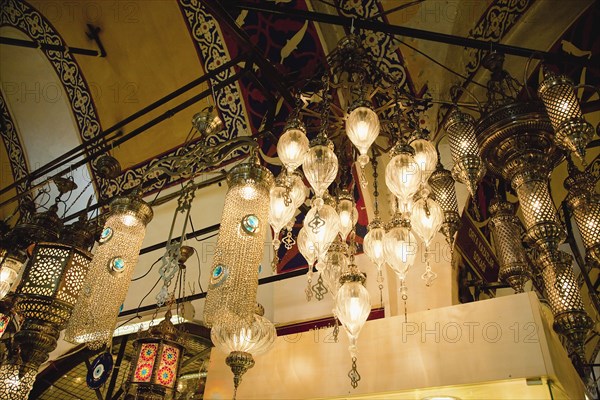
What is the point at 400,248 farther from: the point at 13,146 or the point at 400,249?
the point at 13,146

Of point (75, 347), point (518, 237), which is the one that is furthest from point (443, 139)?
point (75, 347)

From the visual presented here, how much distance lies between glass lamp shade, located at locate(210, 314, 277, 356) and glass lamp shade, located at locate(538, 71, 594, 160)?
1834mm

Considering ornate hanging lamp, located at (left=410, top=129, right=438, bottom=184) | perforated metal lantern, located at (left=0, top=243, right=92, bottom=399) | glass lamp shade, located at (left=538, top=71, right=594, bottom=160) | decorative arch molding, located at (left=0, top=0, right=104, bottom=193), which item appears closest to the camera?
glass lamp shade, located at (left=538, top=71, right=594, bottom=160)

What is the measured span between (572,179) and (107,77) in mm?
4666

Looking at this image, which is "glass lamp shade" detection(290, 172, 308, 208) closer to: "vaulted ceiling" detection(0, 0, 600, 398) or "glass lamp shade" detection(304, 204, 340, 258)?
"glass lamp shade" detection(304, 204, 340, 258)

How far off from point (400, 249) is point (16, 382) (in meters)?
2.71

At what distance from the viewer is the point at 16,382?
3203mm

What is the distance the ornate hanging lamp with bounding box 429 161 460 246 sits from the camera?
2.86 metres

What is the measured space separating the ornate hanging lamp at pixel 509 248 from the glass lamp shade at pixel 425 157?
0.78 metres

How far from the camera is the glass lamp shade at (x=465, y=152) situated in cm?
271

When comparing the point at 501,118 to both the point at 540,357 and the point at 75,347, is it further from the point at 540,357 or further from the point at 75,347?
the point at 75,347

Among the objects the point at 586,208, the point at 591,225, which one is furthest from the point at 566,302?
the point at 586,208

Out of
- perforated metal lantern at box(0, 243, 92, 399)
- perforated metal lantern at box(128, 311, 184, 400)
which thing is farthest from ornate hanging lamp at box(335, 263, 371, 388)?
perforated metal lantern at box(0, 243, 92, 399)

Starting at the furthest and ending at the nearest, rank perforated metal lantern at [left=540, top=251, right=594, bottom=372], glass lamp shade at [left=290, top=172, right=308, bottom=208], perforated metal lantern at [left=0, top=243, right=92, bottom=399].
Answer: perforated metal lantern at [left=0, top=243, right=92, bottom=399] → glass lamp shade at [left=290, top=172, right=308, bottom=208] → perforated metal lantern at [left=540, top=251, right=594, bottom=372]
